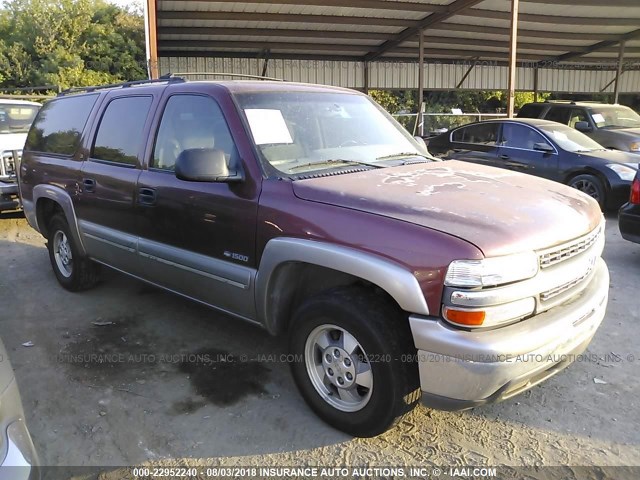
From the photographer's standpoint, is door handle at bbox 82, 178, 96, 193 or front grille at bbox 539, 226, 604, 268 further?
door handle at bbox 82, 178, 96, 193

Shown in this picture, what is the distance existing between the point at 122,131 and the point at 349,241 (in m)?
2.55

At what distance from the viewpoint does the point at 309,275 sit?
3178 mm

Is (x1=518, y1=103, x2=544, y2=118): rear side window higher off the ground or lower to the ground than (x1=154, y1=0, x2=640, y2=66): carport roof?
lower

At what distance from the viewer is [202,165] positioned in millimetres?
3068

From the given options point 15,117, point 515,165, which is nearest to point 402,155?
point 515,165

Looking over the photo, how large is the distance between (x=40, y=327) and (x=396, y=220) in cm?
339

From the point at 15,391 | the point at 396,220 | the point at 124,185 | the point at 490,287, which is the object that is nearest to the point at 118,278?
the point at 124,185

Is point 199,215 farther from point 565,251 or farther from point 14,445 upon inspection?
point 565,251

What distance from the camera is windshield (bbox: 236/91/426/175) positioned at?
3344 mm

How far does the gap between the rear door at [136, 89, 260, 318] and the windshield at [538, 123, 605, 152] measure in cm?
715

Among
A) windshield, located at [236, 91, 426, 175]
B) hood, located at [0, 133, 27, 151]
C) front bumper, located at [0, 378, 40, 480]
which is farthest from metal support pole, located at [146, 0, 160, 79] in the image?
front bumper, located at [0, 378, 40, 480]

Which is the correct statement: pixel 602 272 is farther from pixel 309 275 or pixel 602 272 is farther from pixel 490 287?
pixel 309 275

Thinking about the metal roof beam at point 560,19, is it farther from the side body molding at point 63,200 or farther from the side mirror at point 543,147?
the side body molding at point 63,200

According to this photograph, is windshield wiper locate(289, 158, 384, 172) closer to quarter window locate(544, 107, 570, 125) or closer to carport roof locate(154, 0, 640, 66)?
carport roof locate(154, 0, 640, 66)
